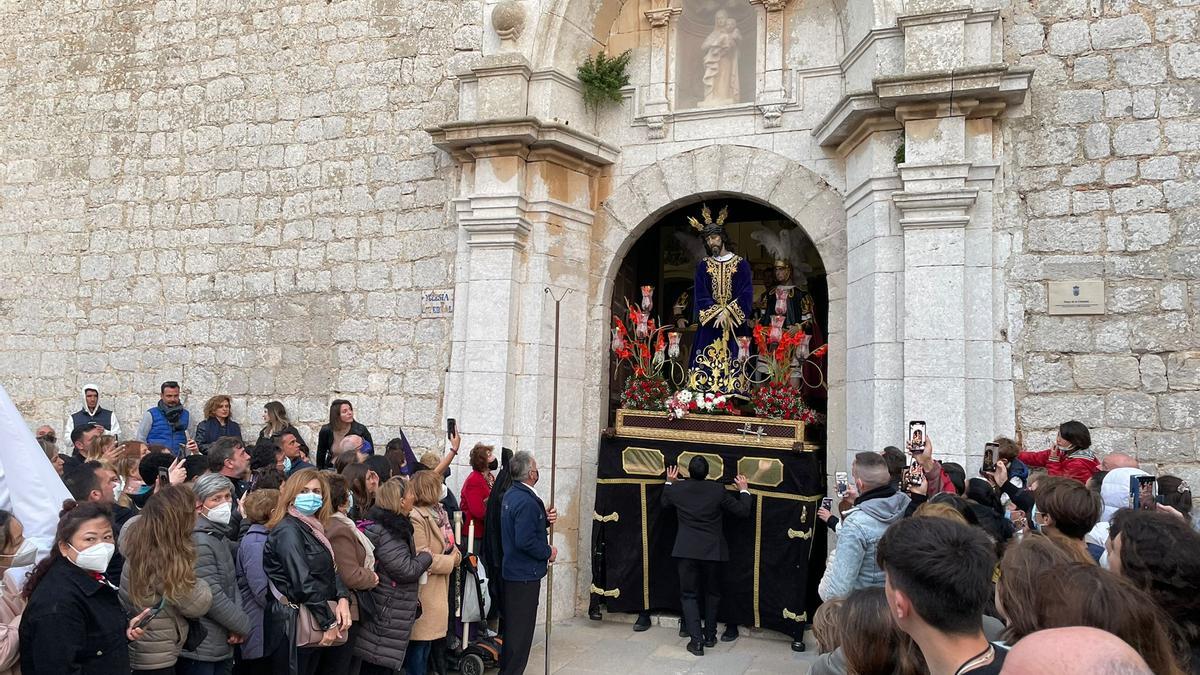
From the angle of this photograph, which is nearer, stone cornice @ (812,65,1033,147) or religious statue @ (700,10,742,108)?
stone cornice @ (812,65,1033,147)

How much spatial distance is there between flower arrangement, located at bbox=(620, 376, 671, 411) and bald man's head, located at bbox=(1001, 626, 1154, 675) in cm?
610

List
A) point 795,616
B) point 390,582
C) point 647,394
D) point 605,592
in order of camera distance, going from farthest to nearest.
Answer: point 647,394 → point 605,592 → point 795,616 → point 390,582

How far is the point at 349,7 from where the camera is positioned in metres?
8.25

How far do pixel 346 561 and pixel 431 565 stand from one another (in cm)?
79

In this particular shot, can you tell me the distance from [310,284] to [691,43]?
4.28 meters

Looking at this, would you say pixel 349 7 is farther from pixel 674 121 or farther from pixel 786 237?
pixel 786 237

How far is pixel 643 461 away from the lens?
717 cm

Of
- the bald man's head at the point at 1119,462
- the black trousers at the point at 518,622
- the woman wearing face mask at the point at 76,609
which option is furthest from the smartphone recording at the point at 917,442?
the woman wearing face mask at the point at 76,609

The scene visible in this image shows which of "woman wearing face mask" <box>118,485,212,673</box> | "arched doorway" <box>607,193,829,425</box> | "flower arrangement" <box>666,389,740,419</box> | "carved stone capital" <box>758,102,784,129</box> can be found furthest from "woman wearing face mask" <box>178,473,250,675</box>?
"carved stone capital" <box>758,102,784,129</box>

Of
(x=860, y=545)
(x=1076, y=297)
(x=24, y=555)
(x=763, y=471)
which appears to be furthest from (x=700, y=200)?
(x=24, y=555)

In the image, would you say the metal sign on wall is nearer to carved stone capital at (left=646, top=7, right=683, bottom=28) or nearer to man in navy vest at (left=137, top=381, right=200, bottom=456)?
man in navy vest at (left=137, top=381, right=200, bottom=456)

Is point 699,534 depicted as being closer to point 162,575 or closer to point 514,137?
point 514,137

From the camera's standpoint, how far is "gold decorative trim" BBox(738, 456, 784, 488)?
6.75 m

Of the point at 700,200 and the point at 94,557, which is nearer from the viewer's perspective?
the point at 94,557
